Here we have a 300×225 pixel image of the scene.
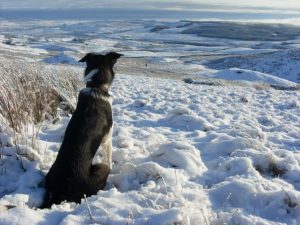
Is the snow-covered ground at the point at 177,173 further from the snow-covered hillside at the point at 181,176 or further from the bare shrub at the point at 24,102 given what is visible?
the bare shrub at the point at 24,102

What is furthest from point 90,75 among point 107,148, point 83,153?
point 83,153

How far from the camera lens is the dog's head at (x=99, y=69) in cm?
606

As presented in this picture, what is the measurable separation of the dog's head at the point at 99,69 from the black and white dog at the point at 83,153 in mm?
359

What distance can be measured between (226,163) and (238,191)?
3.29 ft

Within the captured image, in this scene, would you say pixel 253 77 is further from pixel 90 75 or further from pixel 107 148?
pixel 107 148

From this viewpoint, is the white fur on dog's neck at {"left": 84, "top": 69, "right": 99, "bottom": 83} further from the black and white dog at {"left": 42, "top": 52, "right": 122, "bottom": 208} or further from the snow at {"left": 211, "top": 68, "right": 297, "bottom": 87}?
the snow at {"left": 211, "top": 68, "right": 297, "bottom": 87}

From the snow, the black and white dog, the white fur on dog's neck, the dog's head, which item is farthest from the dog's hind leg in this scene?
the snow

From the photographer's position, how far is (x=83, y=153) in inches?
193

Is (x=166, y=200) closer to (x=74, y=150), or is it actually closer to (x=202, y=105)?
(x=74, y=150)

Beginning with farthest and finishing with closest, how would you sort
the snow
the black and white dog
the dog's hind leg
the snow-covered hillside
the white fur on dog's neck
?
the snow, the white fur on dog's neck, the dog's hind leg, the black and white dog, the snow-covered hillside

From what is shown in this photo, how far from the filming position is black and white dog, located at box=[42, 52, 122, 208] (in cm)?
475

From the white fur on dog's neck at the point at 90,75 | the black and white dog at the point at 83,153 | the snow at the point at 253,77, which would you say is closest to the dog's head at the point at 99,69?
the white fur on dog's neck at the point at 90,75

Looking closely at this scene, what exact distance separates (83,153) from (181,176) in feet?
4.20

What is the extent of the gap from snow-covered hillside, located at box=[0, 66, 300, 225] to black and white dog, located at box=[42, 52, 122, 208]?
22 cm
